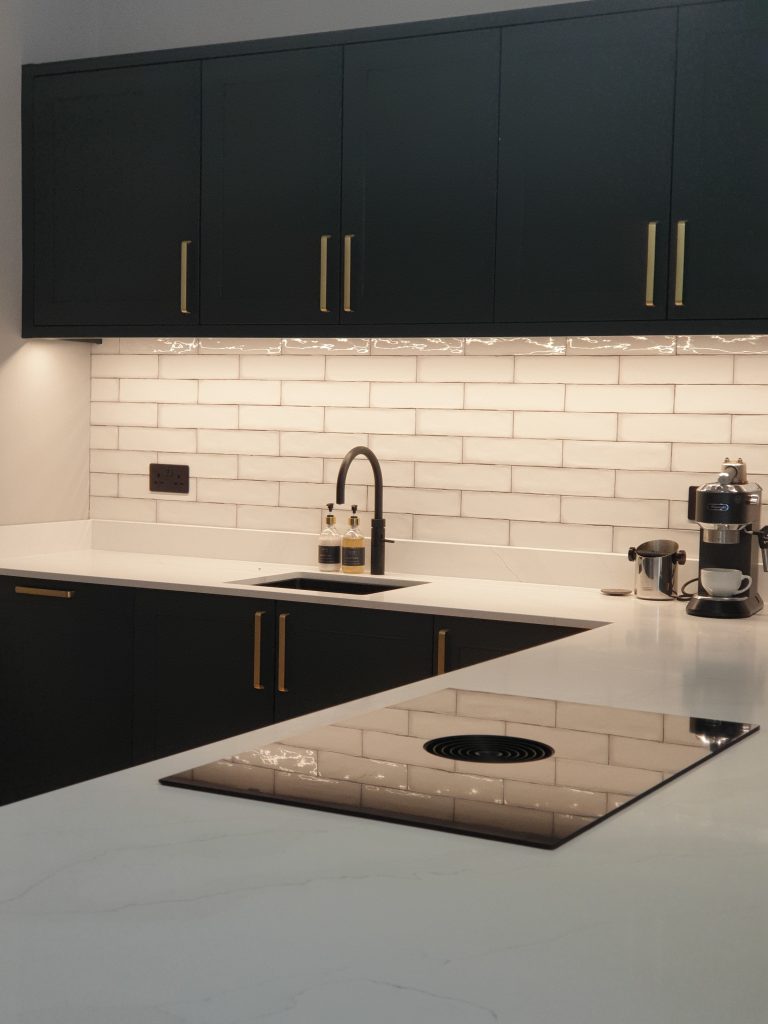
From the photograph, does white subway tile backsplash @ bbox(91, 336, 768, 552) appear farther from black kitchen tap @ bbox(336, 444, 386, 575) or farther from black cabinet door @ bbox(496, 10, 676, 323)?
black cabinet door @ bbox(496, 10, 676, 323)

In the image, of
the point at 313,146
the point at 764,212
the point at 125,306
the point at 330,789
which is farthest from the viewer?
the point at 125,306

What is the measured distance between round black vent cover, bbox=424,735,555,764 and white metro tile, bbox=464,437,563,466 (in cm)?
205

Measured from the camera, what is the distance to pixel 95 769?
370cm

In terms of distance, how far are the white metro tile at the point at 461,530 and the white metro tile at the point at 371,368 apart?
0.44 meters

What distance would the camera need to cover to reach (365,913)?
42.4 inches

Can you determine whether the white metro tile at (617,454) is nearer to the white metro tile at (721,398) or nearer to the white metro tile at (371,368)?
the white metro tile at (721,398)

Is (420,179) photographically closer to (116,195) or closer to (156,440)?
(116,195)

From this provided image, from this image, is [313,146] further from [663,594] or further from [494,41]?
[663,594]

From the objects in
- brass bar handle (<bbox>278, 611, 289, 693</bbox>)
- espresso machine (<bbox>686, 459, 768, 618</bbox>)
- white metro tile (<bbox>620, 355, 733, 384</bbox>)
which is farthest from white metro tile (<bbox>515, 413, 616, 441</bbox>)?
brass bar handle (<bbox>278, 611, 289, 693</bbox>)

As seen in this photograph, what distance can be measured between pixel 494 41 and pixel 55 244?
5.00ft

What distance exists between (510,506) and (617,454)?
36 cm

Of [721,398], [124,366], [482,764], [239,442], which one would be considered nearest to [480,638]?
[721,398]

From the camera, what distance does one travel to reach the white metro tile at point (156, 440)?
4.28 m

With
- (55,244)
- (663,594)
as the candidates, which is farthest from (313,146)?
(663,594)
